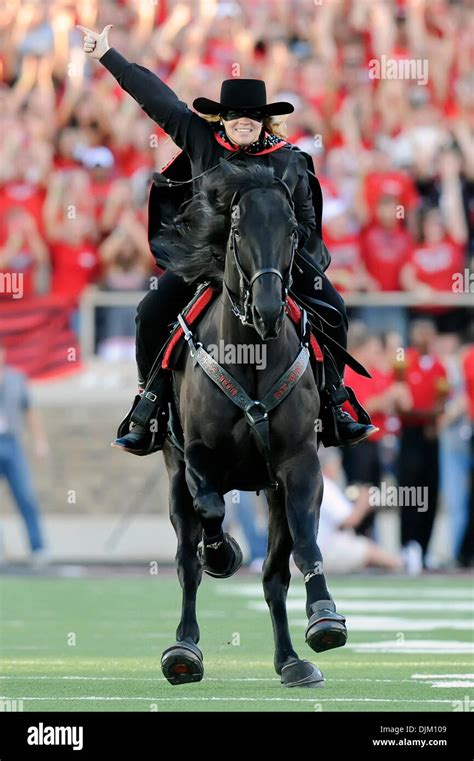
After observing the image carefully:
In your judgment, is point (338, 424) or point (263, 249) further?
point (338, 424)

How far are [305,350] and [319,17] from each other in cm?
1501

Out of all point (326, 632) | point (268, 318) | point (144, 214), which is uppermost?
point (144, 214)

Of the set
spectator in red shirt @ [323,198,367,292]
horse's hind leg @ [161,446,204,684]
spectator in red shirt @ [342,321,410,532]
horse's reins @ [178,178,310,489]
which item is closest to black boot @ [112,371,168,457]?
horse's hind leg @ [161,446,204,684]

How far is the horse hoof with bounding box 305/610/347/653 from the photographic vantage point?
30.3 ft

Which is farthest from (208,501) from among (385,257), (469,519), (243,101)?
(385,257)

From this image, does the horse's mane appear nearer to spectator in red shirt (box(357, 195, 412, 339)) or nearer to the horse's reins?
the horse's reins

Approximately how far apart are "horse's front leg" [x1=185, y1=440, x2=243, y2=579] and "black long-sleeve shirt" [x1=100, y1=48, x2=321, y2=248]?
1303 mm

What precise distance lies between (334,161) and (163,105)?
11.8 m

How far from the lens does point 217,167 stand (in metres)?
9.87

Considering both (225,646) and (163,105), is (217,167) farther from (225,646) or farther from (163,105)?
(225,646)

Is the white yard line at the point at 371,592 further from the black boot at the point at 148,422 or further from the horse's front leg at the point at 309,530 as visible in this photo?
the horse's front leg at the point at 309,530

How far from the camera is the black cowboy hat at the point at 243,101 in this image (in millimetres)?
10164

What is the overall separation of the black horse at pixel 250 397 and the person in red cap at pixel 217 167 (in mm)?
417
